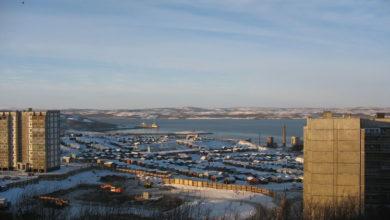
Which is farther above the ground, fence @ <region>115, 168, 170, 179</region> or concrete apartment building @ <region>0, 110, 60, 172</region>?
concrete apartment building @ <region>0, 110, 60, 172</region>

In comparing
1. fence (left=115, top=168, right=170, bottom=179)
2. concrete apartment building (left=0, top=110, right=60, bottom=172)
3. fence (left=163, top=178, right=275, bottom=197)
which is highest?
concrete apartment building (left=0, top=110, right=60, bottom=172)

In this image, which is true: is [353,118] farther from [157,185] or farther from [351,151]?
[157,185]

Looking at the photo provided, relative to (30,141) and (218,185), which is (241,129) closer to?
(30,141)

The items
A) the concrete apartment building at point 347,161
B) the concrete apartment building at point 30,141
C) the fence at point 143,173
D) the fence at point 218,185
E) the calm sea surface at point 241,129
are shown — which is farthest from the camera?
the calm sea surface at point 241,129

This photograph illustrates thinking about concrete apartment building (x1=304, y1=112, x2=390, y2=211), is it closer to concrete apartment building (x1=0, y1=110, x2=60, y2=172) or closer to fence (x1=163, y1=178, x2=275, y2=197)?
fence (x1=163, y1=178, x2=275, y2=197)

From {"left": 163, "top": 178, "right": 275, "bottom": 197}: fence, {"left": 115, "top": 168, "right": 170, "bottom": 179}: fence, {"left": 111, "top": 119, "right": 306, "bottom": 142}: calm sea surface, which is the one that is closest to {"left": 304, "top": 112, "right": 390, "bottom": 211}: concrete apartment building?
{"left": 163, "top": 178, "right": 275, "bottom": 197}: fence

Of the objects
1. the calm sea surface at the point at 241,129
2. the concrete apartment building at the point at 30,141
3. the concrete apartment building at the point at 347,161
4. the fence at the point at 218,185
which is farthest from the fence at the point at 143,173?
the calm sea surface at the point at 241,129

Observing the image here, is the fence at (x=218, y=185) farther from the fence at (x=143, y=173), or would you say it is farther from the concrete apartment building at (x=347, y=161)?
the concrete apartment building at (x=347, y=161)
